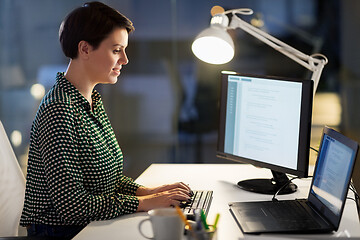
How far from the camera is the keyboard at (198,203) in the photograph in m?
1.46

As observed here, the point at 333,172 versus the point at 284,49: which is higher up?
the point at 284,49

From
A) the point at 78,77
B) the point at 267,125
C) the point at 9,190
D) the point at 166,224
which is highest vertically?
the point at 78,77

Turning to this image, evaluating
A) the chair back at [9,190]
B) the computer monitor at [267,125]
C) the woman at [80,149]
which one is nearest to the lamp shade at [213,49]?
the computer monitor at [267,125]

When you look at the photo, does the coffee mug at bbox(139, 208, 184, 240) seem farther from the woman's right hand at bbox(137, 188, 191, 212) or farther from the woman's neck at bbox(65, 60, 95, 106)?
the woman's neck at bbox(65, 60, 95, 106)

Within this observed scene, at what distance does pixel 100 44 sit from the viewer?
1.57 meters

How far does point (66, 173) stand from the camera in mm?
1364

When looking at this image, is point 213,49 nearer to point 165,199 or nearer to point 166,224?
point 165,199

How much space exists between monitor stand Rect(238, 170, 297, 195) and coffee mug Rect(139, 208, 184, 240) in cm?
65

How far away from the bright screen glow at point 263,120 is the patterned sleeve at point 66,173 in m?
0.56

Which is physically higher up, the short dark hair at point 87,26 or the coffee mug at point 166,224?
the short dark hair at point 87,26

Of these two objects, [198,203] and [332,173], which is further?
[198,203]

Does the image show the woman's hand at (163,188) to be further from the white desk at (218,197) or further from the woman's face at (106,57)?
the woman's face at (106,57)

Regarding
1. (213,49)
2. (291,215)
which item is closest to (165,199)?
(291,215)

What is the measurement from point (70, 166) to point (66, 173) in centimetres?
2
